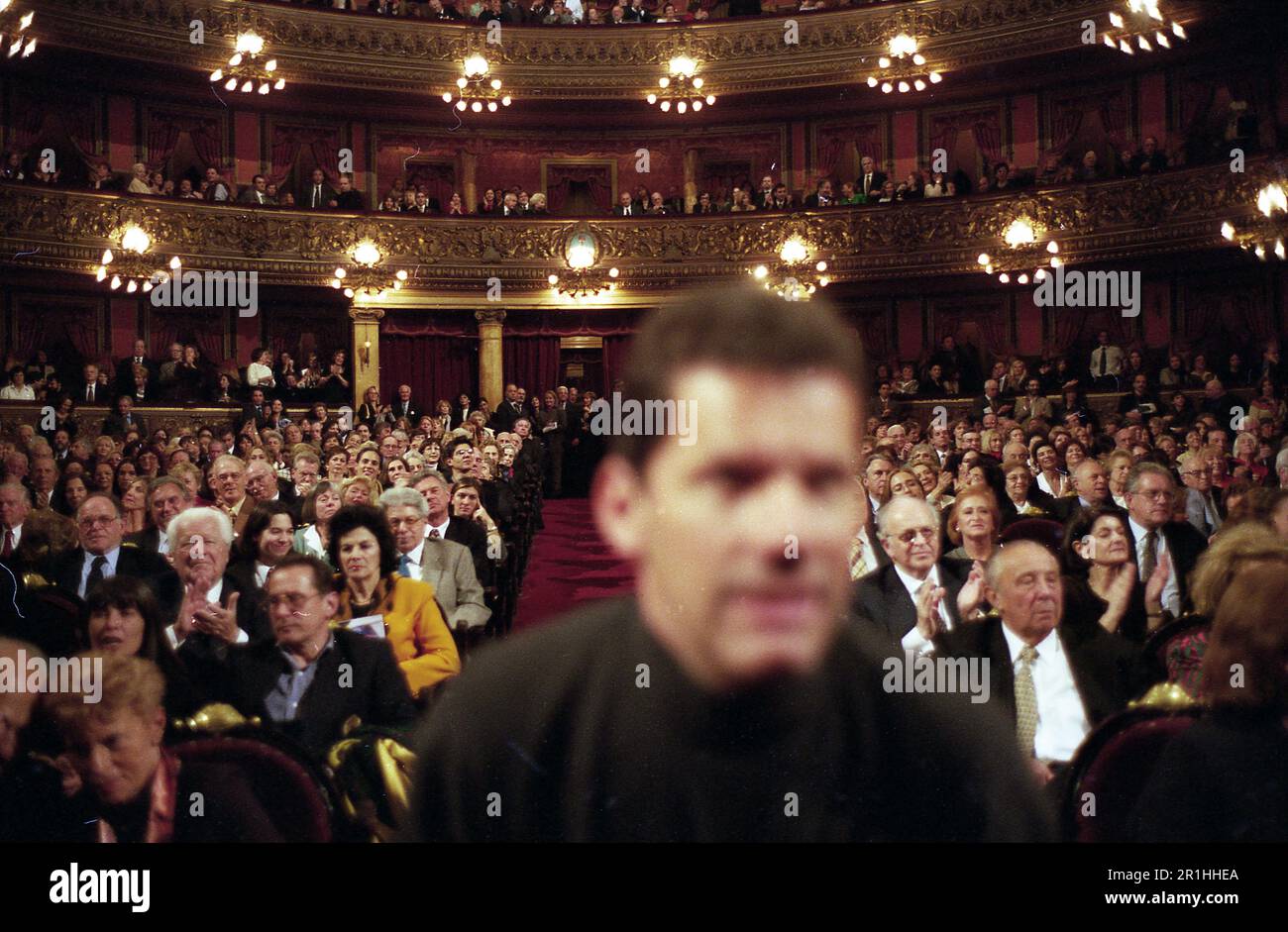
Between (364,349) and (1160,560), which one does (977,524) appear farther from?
(364,349)

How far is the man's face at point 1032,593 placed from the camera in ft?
9.39

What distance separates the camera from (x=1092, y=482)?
5348 millimetres

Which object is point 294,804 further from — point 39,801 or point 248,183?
point 248,183

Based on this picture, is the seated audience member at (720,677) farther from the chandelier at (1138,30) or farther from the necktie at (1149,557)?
the chandelier at (1138,30)

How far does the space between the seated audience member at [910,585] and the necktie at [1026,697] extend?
1.85ft

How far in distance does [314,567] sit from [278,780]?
0.87 meters

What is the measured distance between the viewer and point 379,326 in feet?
53.3

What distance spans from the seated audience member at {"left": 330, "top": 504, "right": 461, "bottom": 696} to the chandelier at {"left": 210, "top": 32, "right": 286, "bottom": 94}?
12207mm

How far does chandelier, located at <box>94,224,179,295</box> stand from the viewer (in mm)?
13930

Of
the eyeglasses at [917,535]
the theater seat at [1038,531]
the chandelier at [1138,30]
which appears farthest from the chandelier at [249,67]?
the eyeglasses at [917,535]

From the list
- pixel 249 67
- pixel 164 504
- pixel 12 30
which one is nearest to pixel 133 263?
pixel 249 67

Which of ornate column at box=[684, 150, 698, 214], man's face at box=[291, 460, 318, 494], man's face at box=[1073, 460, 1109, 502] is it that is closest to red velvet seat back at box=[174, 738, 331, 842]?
man's face at box=[1073, 460, 1109, 502]

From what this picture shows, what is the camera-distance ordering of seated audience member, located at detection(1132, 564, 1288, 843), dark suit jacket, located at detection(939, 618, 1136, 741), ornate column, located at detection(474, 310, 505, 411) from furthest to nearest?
ornate column, located at detection(474, 310, 505, 411) < dark suit jacket, located at detection(939, 618, 1136, 741) < seated audience member, located at detection(1132, 564, 1288, 843)

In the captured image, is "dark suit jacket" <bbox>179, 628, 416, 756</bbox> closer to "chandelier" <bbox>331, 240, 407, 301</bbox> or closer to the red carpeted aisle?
the red carpeted aisle
